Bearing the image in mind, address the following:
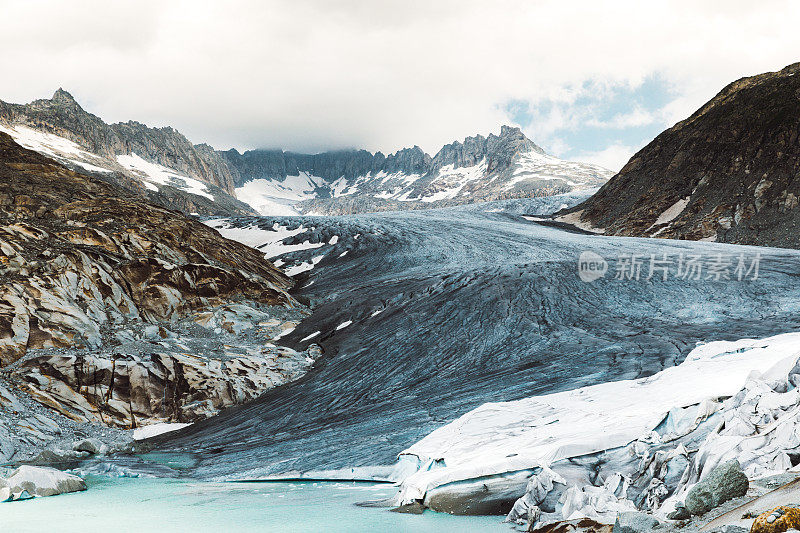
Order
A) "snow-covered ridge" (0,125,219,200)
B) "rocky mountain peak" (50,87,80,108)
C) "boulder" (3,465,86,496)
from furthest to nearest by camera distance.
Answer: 1. "rocky mountain peak" (50,87,80,108)
2. "snow-covered ridge" (0,125,219,200)
3. "boulder" (3,465,86,496)

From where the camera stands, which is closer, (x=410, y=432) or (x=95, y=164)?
(x=410, y=432)

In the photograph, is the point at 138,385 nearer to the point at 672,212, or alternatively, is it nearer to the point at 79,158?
the point at 672,212

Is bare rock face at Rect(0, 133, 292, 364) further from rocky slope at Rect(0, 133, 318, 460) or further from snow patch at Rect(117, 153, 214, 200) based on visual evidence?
snow patch at Rect(117, 153, 214, 200)

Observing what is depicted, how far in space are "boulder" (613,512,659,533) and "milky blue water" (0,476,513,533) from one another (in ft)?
7.51

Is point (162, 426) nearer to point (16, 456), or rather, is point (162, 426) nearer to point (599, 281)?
point (16, 456)

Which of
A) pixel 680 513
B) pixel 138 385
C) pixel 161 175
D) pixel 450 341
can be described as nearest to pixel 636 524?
pixel 680 513

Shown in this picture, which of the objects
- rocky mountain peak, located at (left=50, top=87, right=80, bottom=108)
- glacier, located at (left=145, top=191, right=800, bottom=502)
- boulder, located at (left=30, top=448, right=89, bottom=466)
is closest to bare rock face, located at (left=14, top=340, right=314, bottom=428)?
glacier, located at (left=145, top=191, right=800, bottom=502)

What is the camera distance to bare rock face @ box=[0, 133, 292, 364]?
18.6 metres

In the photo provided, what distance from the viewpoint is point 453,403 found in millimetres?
14883

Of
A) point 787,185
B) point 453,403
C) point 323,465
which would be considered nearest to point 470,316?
point 453,403

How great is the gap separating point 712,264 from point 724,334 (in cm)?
1078

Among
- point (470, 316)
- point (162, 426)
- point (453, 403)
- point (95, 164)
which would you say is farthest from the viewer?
point (95, 164)

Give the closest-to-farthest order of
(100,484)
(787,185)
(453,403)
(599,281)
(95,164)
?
(100,484) < (453,403) < (599,281) < (787,185) < (95,164)

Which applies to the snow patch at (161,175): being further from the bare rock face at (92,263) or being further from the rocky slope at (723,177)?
the bare rock face at (92,263)
